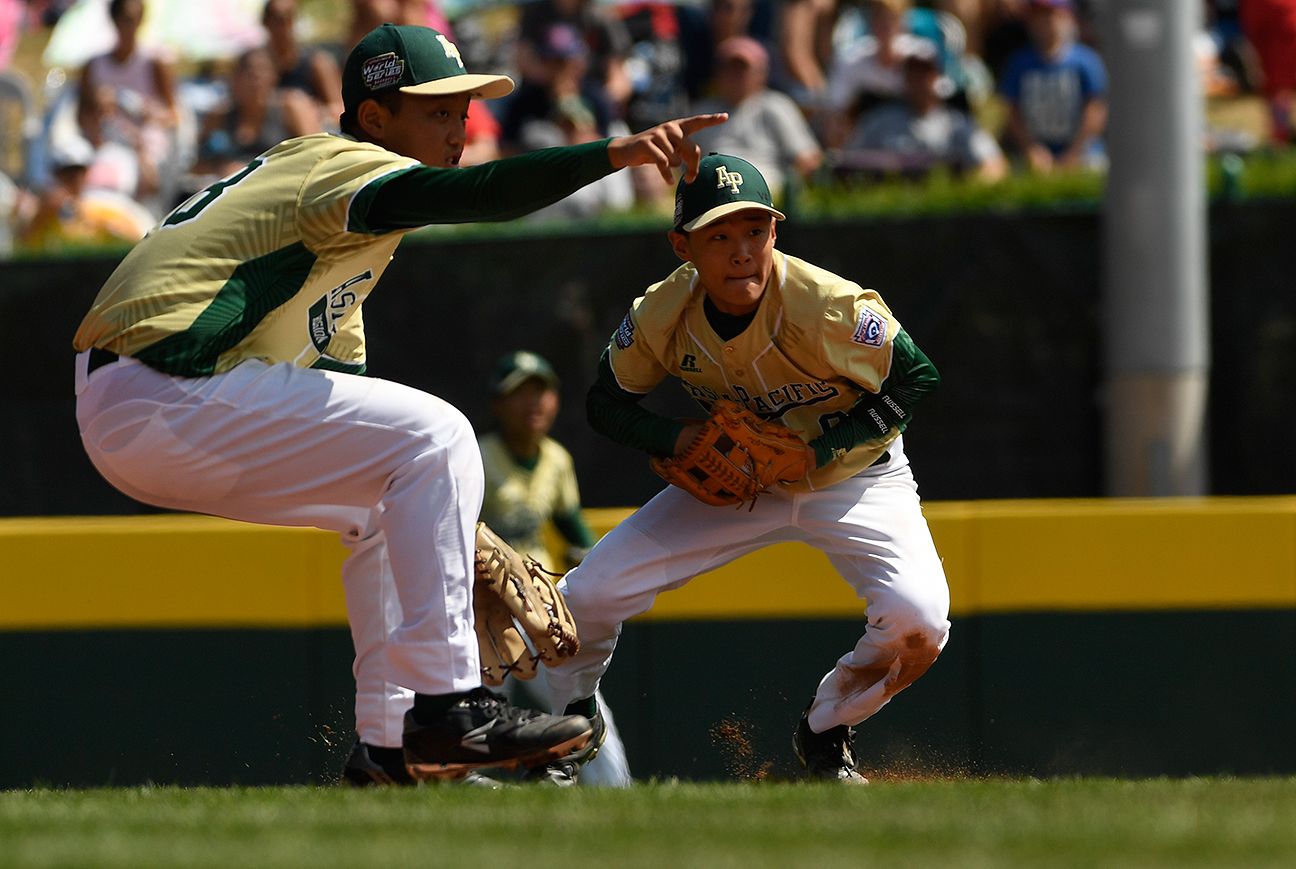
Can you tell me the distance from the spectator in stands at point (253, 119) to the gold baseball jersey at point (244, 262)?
6.21 metres

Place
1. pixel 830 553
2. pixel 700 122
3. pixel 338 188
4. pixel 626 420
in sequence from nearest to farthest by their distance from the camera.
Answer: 1. pixel 700 122
2. pixel 338 188
3. pixel 626 420
4. pixel 830 553

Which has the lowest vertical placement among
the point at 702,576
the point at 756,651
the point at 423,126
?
the point at 756,651

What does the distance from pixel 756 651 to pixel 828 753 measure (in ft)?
5.66

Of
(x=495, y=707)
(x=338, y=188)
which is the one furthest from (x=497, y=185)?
(x=495, y=707)

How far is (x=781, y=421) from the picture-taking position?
243 inches

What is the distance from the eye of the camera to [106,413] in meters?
5.02

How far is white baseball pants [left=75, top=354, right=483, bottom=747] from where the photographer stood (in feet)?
16.3

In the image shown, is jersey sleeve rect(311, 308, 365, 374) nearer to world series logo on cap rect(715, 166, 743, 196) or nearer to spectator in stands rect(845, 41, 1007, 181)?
world series logo on cap rect(715, 166, 743, 196)

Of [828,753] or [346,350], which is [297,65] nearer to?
[346,350]

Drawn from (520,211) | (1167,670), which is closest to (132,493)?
(520,211)

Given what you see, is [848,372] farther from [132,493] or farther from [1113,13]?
[1113,13]

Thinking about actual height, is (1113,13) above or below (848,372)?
above

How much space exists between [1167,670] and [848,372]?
272 centimetres

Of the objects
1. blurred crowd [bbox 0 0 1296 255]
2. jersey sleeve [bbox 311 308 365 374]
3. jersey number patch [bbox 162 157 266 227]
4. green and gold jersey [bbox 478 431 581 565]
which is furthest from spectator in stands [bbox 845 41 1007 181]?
jersey number patch [bbox 162 157 266 227]
